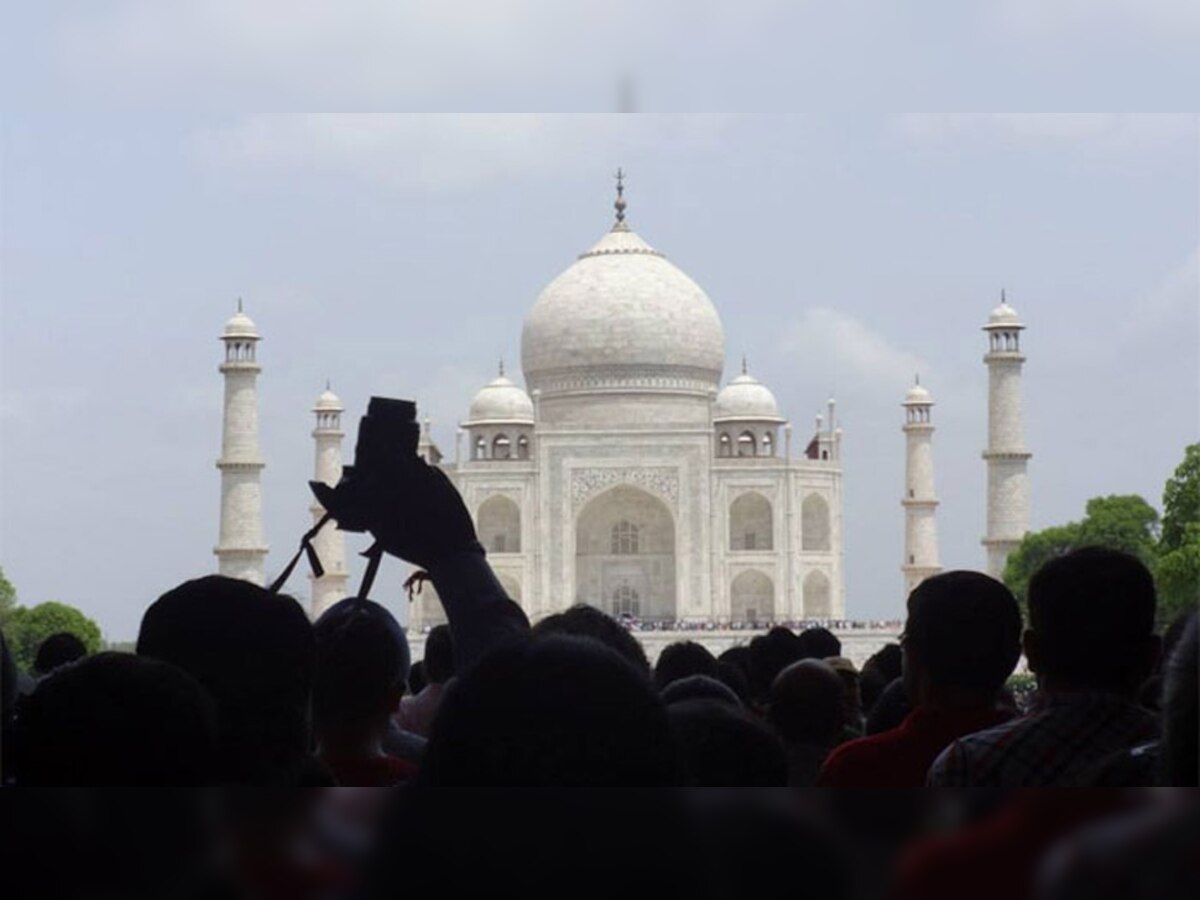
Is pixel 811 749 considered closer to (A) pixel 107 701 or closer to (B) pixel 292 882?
(A) pixel 107 701

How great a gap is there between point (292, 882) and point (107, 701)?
0.57m

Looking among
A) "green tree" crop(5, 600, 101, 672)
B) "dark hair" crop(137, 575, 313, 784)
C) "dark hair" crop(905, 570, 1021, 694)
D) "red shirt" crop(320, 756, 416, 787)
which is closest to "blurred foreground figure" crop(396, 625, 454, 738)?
"red shirt" crop(320, 756, 416, 787)

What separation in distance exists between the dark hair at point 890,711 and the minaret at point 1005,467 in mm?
32999

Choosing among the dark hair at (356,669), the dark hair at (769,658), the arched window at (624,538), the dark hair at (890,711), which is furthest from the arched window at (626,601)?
the dark hair at (356,669)

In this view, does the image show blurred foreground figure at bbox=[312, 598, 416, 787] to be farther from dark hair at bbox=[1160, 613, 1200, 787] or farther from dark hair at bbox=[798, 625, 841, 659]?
dark hair at bbox=[798, 625, 841, 659]

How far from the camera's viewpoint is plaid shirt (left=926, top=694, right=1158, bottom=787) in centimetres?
234

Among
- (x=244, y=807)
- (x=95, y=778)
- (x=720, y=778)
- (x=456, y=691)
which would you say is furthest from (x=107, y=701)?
(x=720, y=778)

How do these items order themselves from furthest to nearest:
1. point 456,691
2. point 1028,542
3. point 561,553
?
point 561,553, point 1028,542, point 456,691

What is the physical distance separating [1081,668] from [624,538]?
123 ft

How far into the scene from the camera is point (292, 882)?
2.11 ft

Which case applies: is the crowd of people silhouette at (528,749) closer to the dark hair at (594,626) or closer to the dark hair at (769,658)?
the dark hair at (594,626)

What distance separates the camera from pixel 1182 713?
1.00 m

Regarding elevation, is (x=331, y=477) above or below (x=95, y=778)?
above

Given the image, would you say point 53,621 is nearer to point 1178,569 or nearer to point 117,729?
point 1178,569
